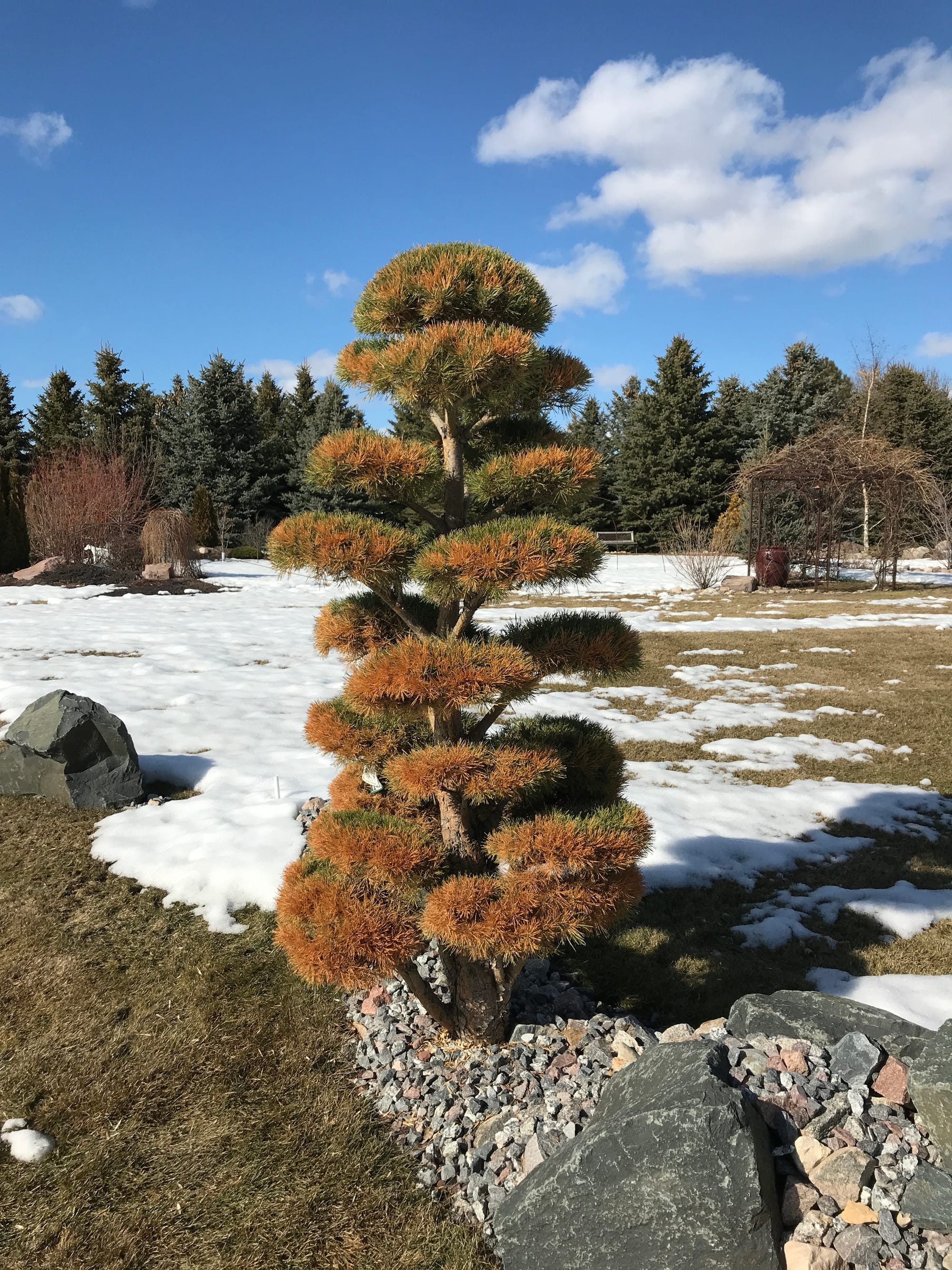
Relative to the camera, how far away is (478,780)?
8.00 feet

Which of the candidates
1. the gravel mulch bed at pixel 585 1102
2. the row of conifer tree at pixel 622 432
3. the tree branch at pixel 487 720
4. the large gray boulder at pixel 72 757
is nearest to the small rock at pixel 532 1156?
the gravel mulch bed at pixel 585 1102

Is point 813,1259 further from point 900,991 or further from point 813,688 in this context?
→ point 813,688

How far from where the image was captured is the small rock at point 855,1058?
7.06ft

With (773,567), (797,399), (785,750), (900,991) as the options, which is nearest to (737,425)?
(797,399)

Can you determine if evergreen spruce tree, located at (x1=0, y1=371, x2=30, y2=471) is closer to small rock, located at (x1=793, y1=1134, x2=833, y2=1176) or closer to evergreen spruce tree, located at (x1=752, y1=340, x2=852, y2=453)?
evergreen spruce tree, located at (x1=752, y1=340, x2=852, y2=453)

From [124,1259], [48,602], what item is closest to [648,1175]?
[124,1259]

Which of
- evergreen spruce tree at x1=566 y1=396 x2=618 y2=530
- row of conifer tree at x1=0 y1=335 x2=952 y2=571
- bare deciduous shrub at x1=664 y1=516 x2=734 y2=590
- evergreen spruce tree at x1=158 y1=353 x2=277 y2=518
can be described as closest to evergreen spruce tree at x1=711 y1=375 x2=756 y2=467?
row of conifer tree at x1=0 y1=335 x2=952 y2=571

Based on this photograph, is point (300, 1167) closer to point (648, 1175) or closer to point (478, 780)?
point (648, 1175)

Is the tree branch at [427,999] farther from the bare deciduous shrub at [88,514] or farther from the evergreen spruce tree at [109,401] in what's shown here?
the evergreen spruce tree at [109,401]

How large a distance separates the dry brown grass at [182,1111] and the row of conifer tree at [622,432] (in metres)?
21.5

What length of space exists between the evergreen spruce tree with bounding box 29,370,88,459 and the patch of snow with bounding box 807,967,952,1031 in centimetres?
3471

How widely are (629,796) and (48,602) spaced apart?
11.4 m

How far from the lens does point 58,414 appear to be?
107 ft

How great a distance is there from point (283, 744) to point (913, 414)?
34004 millimetres
